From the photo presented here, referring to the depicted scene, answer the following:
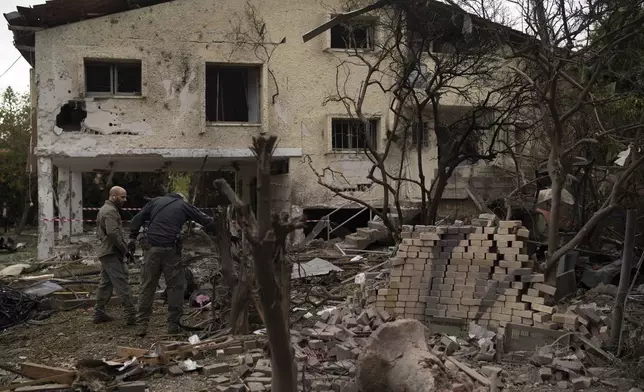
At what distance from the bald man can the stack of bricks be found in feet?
Result: 11.9

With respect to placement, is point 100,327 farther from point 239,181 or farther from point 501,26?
point 239,181

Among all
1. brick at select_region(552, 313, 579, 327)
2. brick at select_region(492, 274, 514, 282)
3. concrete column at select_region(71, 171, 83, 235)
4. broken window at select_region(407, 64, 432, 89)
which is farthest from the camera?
concrete column at select_region(71, 171, 83, 235)

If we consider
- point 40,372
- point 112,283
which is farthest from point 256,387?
point 112,283

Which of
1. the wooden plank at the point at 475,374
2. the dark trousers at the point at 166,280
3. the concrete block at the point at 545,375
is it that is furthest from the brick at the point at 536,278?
the dark trousers at the point at 166,280

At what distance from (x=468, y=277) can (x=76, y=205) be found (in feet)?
43.7

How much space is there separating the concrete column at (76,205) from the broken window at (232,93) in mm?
4426

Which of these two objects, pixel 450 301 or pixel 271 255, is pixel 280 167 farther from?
pixel 271 255

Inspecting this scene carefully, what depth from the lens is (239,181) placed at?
66.5 feet

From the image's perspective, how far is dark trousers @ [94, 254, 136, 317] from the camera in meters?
8.41

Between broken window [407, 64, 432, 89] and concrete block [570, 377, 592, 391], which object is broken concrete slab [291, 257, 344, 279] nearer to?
broken window [407, 64, 432, 89]

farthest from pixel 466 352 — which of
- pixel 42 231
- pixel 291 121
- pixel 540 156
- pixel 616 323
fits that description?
pixel 42 231

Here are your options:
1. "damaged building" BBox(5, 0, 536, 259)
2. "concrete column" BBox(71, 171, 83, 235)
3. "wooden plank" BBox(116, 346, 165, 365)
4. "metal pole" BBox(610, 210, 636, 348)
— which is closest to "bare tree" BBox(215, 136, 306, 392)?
"wooden plank" BBox(116, 346, 165, 365)

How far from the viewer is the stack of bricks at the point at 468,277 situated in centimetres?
754

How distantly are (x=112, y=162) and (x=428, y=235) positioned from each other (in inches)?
488
